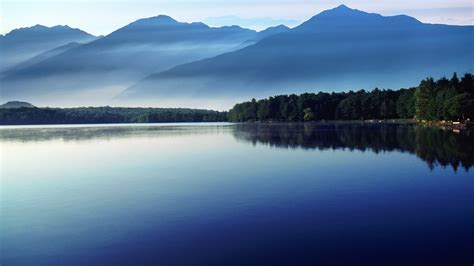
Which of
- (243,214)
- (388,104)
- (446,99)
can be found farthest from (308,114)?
(243,214)

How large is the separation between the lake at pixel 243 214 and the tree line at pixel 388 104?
58343 mm

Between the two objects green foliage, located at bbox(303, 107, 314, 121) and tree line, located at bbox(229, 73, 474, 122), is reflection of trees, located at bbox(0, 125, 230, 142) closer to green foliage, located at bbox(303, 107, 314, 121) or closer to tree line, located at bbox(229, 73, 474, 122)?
tree line, located at bbox(229, 73, 474, 122)

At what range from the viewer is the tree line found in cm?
8794

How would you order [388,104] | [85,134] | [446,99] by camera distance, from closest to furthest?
1. [446,99]
2. [85,134]
3. [388,104]

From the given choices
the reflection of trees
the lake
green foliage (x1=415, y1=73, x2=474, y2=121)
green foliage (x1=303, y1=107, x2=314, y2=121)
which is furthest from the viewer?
green foliage (x1=303, y1=107, x2=314, y2=121)

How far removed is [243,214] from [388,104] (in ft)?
464

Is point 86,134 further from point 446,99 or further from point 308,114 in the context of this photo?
point 308,114

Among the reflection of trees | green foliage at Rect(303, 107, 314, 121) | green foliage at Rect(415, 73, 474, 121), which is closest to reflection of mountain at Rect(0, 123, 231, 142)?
the reflection of trees

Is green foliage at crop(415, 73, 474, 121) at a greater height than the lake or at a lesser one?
greater

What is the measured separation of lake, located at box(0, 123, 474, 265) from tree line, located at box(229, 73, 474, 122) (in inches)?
2297

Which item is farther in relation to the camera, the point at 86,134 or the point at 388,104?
the point at 388,104

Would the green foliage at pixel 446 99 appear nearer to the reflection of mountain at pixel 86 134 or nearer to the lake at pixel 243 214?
the reflection of mountain at pixel 86 134

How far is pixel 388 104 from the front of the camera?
15262 centimetres

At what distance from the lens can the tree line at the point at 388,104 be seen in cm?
8794
